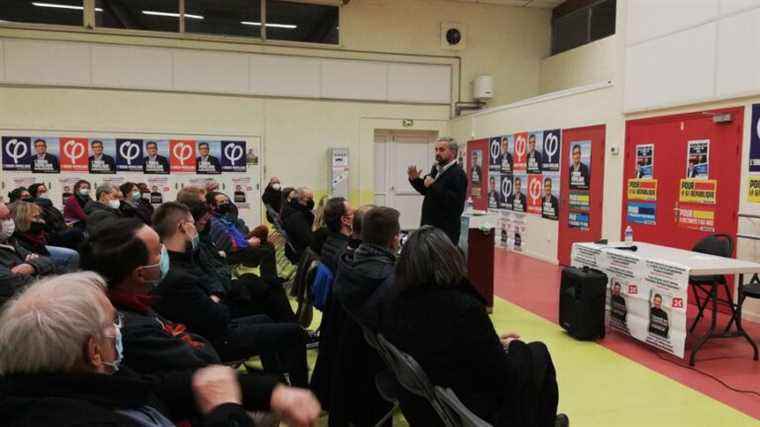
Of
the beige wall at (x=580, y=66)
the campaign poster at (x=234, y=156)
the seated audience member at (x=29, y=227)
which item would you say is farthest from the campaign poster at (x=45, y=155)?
the beige wall at (x=580, y=66)

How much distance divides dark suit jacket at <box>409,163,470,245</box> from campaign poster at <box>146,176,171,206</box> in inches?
254

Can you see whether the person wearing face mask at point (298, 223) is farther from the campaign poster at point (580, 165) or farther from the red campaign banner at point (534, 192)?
the red campaign banner at point (534, 192)

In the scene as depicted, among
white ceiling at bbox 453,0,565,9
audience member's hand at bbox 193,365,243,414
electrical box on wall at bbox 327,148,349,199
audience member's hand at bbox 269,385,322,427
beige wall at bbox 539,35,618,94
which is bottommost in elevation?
audience member's hand at bbox 269,385,322,427

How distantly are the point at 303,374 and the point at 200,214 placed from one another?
1.36 m

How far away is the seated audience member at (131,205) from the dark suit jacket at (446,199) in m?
2.43

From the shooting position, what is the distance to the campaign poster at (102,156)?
9305mm

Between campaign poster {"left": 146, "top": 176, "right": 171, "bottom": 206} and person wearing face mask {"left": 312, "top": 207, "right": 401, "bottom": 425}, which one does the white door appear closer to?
campaign poster {"left": 146, "top": 176, "right": 171, "bottom": 206}

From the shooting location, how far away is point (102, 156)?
9.34 metres

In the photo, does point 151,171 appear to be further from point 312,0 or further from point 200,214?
point 200,214

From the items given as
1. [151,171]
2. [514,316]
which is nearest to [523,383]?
[514,316]

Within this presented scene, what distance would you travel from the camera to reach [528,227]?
874 cm

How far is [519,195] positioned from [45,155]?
25.7 ft

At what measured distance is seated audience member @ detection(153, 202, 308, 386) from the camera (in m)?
2.30

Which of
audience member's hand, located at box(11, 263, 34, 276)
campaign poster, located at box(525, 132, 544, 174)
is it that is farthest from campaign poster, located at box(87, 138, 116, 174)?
campaign poster, located at box(525, 132, 544, 174)
